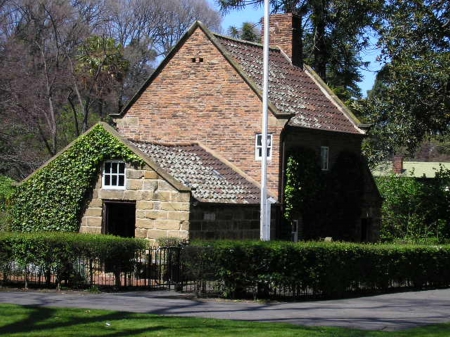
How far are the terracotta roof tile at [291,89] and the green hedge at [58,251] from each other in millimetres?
10699

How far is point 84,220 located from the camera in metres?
28.3

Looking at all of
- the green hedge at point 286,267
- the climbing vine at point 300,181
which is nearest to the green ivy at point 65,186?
the climbing vine at point 300,181

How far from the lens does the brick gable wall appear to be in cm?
3152

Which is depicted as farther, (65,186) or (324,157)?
(324,157)

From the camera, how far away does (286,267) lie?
21656 mm

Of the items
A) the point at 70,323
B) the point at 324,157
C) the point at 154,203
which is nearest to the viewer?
the point at 70,323

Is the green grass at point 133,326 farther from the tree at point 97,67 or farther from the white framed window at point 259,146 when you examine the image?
the tree at point 97,67

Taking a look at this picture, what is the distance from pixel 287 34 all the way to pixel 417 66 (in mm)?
6205

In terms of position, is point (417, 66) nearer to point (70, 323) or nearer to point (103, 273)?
point (103, 273)

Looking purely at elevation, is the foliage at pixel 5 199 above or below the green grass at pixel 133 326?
above

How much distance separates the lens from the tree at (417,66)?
33094 mm

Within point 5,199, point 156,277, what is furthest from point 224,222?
point 5,199

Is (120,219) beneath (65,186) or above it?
Result: beneath

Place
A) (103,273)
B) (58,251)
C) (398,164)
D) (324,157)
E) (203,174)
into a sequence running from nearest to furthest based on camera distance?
(58,251) < (103,273) < (203,174) < (324,157) < (398,164)
